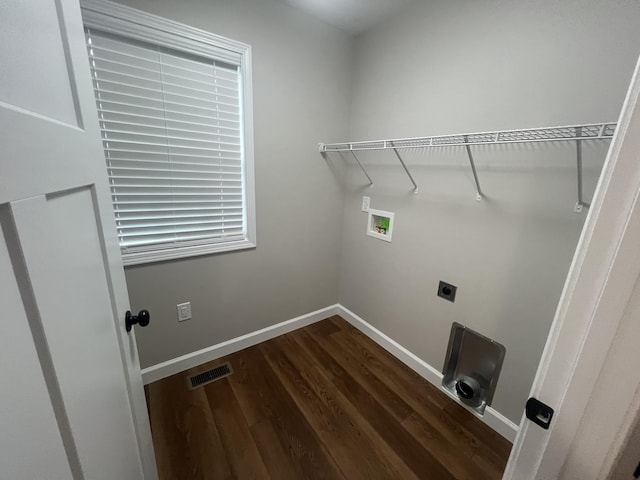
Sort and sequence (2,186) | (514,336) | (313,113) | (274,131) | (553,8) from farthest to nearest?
(313,113) < (274,131) < (514,336) < (553,8) < (2,186)

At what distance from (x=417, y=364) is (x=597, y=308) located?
5.31 ft

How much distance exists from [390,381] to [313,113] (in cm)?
207

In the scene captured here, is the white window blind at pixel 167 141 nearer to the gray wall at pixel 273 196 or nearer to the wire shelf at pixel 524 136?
the gray wall at pixel 273 196

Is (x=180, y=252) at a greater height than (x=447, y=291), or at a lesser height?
greater

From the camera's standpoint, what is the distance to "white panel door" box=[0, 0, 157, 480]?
0.98 feet

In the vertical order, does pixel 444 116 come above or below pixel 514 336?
above

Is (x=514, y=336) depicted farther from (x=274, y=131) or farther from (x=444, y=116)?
(x=274, y=131)

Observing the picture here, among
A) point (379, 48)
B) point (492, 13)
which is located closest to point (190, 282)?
point (379, 48)

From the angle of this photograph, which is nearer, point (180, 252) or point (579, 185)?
point (579, 185)

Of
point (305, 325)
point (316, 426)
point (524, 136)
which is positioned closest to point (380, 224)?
point (524, 136)

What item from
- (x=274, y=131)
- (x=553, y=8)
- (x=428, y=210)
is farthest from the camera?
(x=274, y=131)

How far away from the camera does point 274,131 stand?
5.86 ft

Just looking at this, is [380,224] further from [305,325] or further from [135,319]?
[135,319]

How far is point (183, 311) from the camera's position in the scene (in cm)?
171
